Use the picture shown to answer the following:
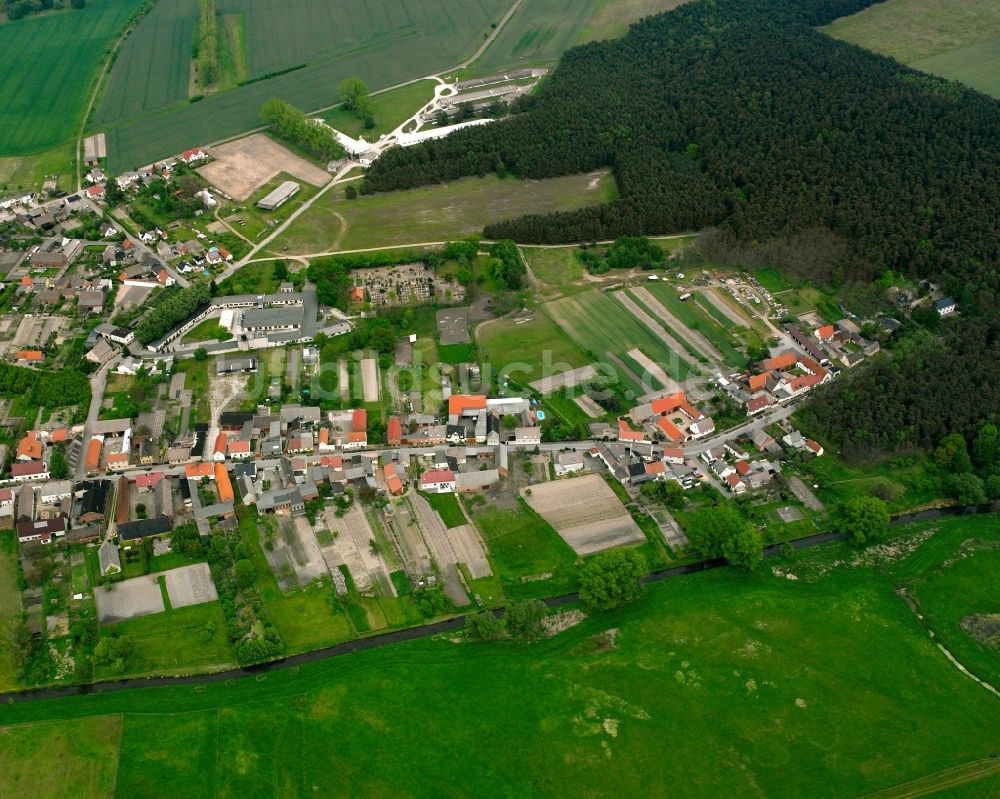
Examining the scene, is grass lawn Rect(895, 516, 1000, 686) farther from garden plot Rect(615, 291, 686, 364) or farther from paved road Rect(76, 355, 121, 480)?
paved road Rect(76, 355, 121, 480)

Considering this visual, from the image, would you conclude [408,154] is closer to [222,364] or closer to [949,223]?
[222,364]

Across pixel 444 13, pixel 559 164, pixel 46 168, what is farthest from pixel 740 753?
pixel 444 13

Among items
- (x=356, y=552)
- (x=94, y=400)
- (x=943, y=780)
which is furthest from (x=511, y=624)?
(x=94, y=400)

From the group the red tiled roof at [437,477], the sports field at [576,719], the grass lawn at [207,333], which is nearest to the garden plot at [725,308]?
the sports field at [576,719]

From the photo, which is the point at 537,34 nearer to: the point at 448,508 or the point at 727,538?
the point at 448,508

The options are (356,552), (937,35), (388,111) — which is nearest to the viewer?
(356,552)

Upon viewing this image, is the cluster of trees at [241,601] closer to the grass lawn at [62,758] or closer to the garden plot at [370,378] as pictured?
the grass lawn at [62,758]
